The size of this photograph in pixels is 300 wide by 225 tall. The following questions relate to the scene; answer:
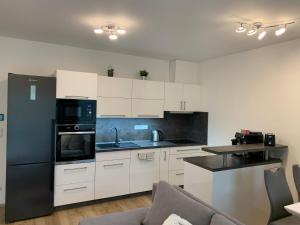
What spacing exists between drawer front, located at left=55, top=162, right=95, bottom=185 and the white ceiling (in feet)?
5.94

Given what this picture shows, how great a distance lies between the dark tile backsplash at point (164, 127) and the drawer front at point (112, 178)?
1.89ft

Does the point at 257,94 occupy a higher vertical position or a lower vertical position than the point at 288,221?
higher

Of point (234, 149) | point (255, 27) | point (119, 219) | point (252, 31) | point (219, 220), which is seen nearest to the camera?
point (219, 220)

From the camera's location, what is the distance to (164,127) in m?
4.57

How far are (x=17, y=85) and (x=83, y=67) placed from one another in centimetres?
117

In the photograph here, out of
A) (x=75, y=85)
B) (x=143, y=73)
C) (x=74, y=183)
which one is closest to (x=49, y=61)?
(x=75, y=85)

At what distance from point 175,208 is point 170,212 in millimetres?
55

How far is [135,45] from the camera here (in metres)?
3.50

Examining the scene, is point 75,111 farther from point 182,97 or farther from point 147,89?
point 182,97

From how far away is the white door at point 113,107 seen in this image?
361 centimetres

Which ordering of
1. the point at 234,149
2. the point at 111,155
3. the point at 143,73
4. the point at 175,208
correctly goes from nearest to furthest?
1. the point at 175,208
2. the point at 234,149
3. the point at 111,155
4. the point at 143,73

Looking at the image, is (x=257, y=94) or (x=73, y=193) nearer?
(x=73, y=193)

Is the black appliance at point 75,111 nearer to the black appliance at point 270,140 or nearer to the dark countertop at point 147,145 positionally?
the dark countertop at point 147,145

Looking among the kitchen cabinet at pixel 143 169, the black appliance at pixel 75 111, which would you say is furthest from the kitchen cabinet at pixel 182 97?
the black appliance at pixel 75 111
